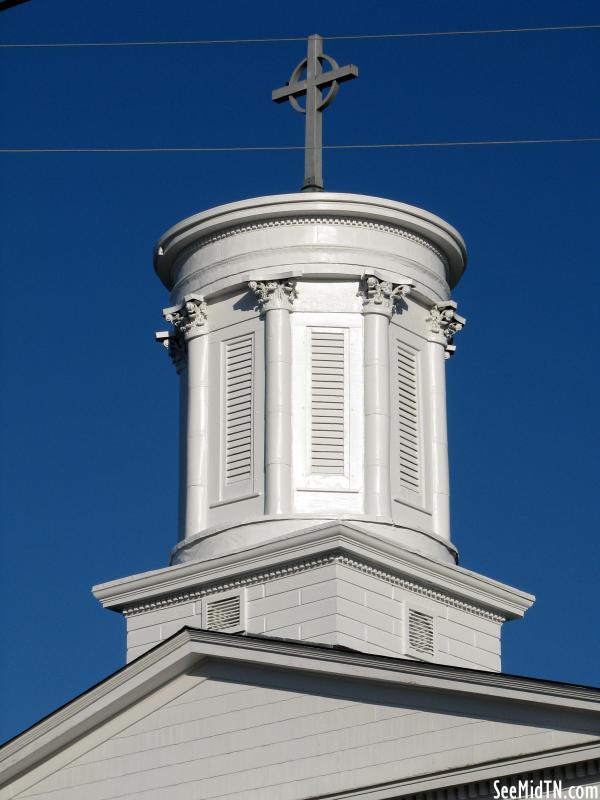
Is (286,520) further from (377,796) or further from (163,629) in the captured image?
(377,796)

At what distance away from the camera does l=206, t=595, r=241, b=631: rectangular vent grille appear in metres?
32.8

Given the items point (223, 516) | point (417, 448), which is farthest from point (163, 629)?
point (417, 448)

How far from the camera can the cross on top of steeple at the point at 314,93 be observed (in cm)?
3638

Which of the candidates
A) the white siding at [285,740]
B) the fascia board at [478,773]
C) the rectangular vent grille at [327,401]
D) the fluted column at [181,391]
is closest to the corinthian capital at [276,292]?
the rectangular vent grille at [327,401]

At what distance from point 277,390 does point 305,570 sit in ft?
10.3

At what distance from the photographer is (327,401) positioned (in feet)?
112

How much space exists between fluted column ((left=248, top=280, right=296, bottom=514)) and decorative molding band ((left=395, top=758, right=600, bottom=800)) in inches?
249

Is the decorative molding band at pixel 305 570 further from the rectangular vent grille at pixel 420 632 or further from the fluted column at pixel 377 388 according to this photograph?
the fluted column at pixel 377 388

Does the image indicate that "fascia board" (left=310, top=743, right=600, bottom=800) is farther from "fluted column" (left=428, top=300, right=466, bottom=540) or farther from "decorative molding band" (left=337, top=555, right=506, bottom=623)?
"fluted column" (left=428, top=300, right=466, bottom=540)

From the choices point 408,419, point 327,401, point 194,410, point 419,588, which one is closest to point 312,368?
point 327,401

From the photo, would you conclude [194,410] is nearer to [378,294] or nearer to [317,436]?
[317,436]

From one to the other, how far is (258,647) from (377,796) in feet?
8.94

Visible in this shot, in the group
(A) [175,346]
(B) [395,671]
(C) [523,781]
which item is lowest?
(C) [523,781]

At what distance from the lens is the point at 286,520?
108ft
